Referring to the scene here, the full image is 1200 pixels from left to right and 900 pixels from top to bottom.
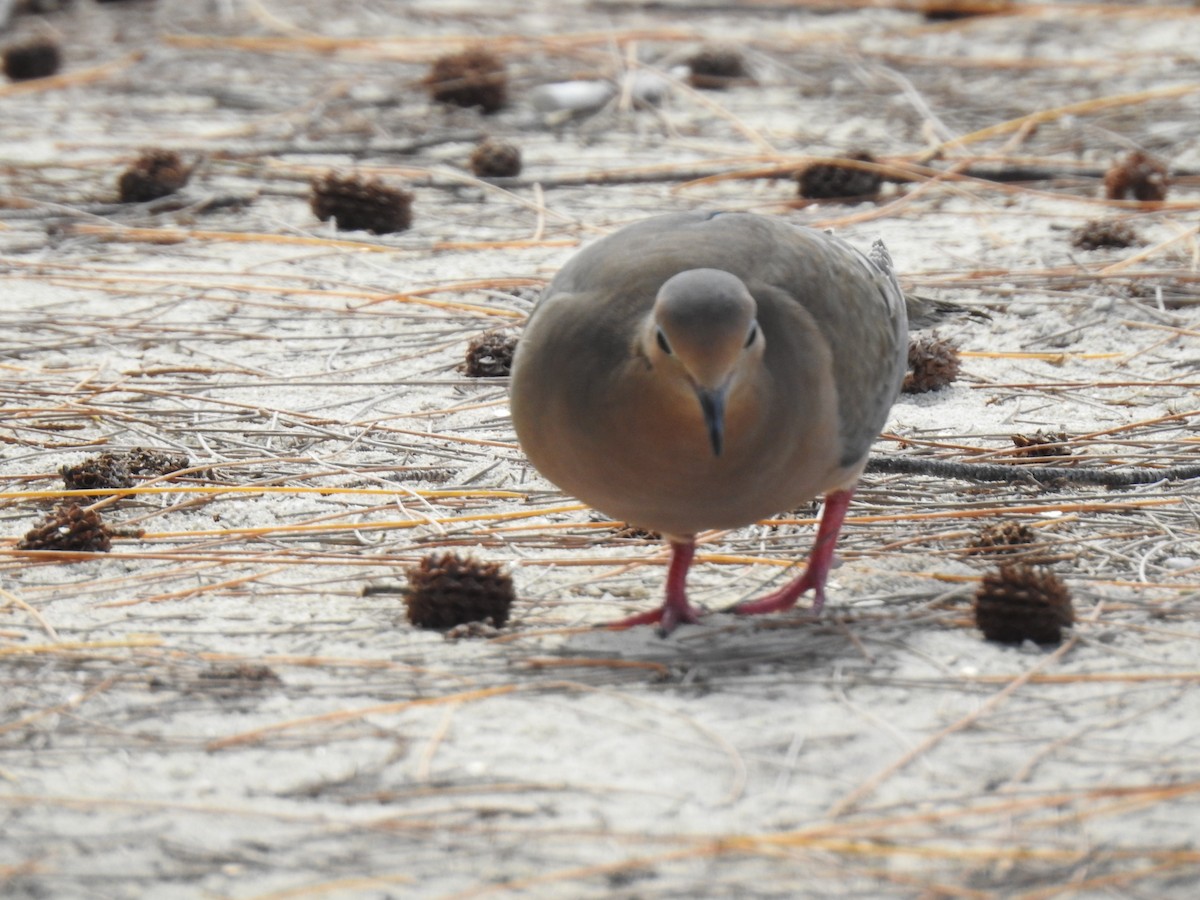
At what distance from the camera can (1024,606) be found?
2871 mm

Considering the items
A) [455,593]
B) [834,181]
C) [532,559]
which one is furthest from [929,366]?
[455,593]

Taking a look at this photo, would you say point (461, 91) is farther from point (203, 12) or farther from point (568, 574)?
point (568, 574)

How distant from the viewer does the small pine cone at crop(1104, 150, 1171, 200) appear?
5.84 m

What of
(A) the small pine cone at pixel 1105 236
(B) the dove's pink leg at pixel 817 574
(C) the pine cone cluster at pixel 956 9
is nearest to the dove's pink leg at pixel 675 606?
(B) the dove's pink leg at pixel 817 574

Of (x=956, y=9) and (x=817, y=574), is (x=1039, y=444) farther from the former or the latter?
(x=956, y=9)

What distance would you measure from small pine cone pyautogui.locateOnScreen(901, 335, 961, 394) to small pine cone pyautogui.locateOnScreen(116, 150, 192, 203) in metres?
3.22

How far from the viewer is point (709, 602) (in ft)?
10.5

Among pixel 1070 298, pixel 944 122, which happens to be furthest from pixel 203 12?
pixel 1070 298

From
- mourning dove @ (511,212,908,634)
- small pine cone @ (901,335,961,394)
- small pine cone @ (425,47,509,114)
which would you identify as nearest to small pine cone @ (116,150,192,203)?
small pine cone @ (425,47,509,114)

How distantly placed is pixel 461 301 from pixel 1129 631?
272 cm

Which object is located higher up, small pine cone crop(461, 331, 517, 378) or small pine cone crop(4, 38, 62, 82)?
small pine cone crop(4, 38, 62, 82)

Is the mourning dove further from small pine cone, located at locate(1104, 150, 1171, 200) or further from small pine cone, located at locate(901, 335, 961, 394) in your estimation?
small pine cone, located at locate(1104, 150, 1171, 200)

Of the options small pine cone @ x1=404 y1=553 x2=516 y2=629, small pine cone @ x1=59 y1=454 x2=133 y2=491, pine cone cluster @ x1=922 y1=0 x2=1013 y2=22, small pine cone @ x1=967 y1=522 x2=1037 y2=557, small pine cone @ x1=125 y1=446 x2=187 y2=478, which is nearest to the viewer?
small pine cone @ x1=404 y1=553 x2=516 y2=629

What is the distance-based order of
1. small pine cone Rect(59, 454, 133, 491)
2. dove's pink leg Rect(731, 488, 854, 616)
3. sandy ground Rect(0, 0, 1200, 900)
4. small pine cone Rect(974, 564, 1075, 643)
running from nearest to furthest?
sandy ground Rect(0, 0, 1200, 900) → small pine cone Rect(974, 564, 1075, 643) → dove's pink leg Rect(731, 488, 854, 616) → small pine cone Rect(59, 454, 133, 491)
